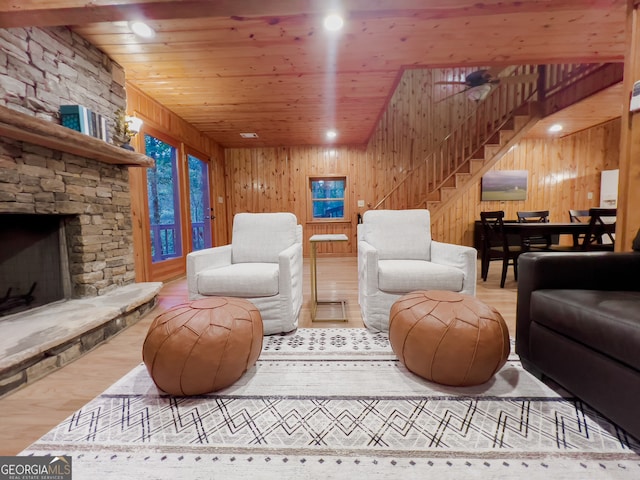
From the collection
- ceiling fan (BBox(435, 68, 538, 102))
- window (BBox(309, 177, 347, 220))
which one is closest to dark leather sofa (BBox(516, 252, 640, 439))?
ceiling fan (BBox(435, 68, 538, 102))

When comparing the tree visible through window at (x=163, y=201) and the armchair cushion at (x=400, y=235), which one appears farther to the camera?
the tree visible through window at (x=163, y=201)

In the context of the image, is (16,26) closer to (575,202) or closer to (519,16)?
(519,16)

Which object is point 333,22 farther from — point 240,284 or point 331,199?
point 331,199

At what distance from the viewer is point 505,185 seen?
621 centimetres

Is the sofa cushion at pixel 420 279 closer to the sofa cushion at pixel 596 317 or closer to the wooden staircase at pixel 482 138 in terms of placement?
the sofa cushion at pixel 596 317

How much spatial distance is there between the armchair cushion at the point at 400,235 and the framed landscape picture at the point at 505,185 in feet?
14.9

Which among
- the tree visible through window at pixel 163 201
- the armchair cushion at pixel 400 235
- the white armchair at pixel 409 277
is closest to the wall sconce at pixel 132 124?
the tree visible through window at pixel 163 201

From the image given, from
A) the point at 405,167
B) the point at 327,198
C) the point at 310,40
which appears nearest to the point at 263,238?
the point at 310,40

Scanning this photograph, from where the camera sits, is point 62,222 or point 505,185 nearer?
point 62,222

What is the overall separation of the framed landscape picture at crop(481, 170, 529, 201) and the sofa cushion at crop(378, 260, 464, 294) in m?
5.14

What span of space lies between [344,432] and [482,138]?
6.02 metres

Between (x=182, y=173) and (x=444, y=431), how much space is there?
4570 millimetres

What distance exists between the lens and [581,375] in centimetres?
120

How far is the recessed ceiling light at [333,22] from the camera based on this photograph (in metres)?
2.28
